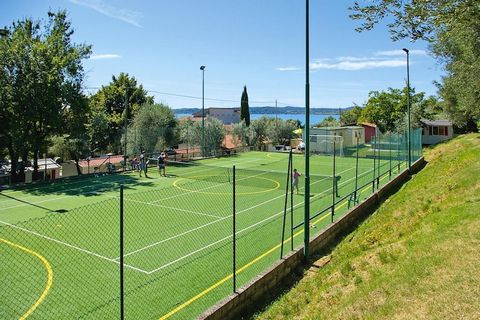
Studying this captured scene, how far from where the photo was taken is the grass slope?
6.96 meters

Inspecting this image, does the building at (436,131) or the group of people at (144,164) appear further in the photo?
the building at (436,131)

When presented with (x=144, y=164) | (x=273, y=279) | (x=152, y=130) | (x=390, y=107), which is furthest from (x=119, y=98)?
(x=273, y=279)

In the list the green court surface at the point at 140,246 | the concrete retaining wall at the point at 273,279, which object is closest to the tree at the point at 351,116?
the green court surface at the point at 140,246

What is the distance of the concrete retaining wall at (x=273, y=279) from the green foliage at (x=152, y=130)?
84.1 ft

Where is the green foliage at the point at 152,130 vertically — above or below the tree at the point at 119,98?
below

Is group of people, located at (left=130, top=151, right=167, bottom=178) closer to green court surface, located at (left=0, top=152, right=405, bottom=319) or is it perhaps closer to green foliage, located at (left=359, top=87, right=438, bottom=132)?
green court surface, located at (left=0, top=152, right=405, bottom=319)

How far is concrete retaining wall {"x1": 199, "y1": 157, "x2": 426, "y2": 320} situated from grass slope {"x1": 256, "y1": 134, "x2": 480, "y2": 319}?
0.38 meters

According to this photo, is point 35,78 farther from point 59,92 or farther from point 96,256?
point 96,256

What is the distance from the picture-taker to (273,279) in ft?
32.2

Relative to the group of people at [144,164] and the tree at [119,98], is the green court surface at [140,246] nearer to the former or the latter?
the group of people at [144,164]

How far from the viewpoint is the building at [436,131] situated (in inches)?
2148

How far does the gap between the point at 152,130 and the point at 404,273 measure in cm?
3259

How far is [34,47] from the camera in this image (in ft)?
90.6

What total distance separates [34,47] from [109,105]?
92.6ft
